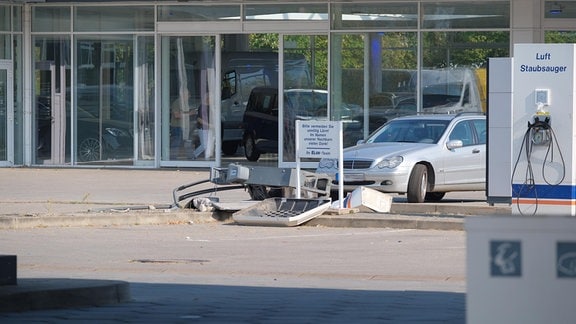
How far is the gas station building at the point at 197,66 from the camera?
2802 centimetres

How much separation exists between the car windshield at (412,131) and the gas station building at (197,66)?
650 cm

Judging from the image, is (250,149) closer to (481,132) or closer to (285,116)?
(285,116)

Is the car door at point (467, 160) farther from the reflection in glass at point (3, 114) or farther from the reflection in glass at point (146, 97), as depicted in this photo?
the reflection in glass at point (3, 114)

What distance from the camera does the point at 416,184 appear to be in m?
19.6

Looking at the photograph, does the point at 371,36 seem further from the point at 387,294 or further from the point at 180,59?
the point at 387,294

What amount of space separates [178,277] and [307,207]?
5436mm

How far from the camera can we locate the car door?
66.3ft

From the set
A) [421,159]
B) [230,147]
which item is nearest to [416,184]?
[421,159]

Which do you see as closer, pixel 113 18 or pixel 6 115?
pixel 113 18

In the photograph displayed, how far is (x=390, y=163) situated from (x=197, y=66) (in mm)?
11082

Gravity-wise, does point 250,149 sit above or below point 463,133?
below

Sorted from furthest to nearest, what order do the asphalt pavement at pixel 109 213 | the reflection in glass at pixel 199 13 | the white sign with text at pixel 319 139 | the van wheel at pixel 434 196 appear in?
the reflection in glass at pixel 199 13 < the van wheel at pixel 434 196 < the white sign with text at pixel 319 139 < the asphalt pavement at pixel 109 213

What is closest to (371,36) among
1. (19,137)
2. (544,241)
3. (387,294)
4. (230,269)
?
(19,137)

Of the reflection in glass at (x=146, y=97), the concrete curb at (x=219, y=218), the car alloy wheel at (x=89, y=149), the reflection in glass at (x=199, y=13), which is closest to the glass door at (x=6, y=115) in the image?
the car alloy wheel at (x=89, y=149)
